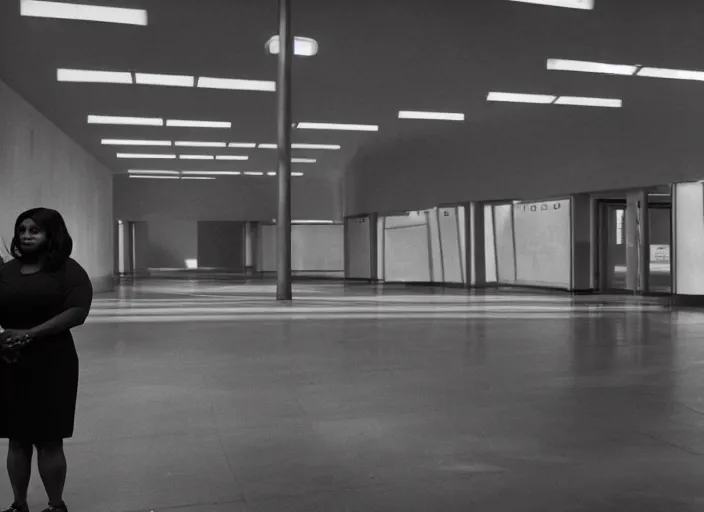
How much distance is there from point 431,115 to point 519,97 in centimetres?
404

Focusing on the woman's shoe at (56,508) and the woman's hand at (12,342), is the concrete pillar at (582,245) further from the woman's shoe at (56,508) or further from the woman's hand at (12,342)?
the woman's hand at (12,342)

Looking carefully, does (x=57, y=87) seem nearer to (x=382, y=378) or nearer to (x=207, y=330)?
(x=207, y=330)

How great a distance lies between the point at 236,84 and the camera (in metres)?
22.6

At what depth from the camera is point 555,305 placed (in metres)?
22.5

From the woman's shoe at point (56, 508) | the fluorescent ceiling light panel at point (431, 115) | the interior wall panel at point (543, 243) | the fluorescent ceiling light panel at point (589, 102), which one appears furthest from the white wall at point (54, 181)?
the interior wall panel at point (543, 243)

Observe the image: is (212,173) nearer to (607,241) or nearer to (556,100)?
(607,241)

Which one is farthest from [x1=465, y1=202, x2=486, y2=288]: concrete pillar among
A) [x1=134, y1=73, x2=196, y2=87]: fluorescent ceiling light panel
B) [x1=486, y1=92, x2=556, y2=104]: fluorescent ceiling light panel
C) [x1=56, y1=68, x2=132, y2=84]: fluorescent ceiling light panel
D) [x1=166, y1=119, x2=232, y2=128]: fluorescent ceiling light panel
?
[x1=56, y1=68, x2=132, y2=84]: fluorescent ceiling light panel

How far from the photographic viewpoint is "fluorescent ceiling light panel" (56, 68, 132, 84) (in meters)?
20.9

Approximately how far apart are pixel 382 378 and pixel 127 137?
1032 inches

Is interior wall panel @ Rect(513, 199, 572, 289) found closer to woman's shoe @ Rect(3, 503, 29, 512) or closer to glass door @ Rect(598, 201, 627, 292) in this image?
glass door @ Rect(598, 201, 627, 292)

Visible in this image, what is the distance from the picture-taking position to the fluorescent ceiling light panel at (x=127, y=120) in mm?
27672

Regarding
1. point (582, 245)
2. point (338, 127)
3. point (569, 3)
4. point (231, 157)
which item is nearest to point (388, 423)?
point (569, 3)

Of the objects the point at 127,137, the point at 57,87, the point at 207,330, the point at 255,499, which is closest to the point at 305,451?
the point at 255,499

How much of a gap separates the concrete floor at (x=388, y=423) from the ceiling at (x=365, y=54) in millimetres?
7179
